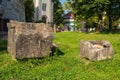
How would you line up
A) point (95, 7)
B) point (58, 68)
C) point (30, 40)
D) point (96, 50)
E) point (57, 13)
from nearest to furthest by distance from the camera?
1. point (58, 68)
2. point (30, 40)
3. point (96, 50)
4. point (95, 7)
5. point (57, 13)

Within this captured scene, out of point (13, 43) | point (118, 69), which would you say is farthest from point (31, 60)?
point (118, 69)

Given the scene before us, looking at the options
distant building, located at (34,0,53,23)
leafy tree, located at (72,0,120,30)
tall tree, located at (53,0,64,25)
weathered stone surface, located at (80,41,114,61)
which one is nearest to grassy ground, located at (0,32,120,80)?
weathered stone surface, located at (80,41,114,61)

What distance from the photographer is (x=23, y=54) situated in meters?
12.0

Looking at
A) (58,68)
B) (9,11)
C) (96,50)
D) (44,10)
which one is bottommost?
(58,68)

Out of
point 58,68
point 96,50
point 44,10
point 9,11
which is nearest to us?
point 58,68

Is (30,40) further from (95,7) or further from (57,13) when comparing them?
(57,13)

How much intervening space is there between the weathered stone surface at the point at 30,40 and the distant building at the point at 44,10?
184 ft

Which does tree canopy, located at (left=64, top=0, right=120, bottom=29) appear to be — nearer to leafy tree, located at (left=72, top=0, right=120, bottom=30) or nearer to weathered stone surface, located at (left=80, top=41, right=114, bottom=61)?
leafy tree, located at (left=72, top=0, right=120, bottom=30)

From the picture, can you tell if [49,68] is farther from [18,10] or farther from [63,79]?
[18,10]

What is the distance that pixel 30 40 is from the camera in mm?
12312

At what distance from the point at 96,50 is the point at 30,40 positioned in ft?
9.53

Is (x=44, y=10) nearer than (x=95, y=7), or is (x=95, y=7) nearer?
(x=95, y=7)

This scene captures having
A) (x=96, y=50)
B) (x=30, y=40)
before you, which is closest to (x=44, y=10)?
(x=30, y=40)

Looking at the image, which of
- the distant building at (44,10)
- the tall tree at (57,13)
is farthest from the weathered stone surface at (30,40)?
the tall tree at (57,13)
